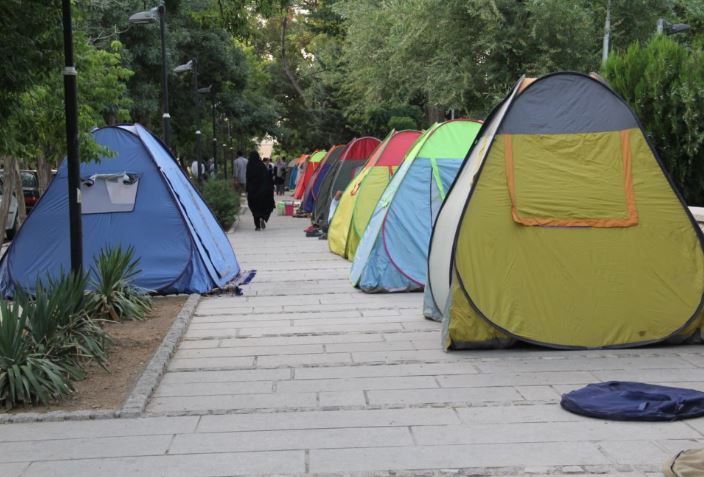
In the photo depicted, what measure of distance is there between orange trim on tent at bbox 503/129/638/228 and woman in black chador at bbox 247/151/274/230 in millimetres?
13846

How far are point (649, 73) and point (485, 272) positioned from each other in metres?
5.53

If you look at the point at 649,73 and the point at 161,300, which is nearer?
the point at 161,300

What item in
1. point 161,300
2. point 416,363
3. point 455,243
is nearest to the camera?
point 416,363

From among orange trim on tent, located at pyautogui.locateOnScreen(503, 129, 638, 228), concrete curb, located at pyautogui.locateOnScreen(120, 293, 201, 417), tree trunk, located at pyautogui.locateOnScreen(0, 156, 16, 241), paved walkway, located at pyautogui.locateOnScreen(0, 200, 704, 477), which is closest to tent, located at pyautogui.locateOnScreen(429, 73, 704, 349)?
orange trim on tent, located at pyautogui.locateOnScreen(503, 129, 638, 228)

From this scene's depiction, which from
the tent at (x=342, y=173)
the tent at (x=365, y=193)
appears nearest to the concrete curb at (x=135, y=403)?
the tent at (x=365, y=193)

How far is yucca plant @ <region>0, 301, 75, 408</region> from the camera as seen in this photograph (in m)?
5.79

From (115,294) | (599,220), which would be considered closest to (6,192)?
(115,294)

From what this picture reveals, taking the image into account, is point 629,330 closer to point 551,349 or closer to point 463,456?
point 551,349

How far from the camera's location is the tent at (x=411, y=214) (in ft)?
35.9

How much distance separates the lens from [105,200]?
10.9m

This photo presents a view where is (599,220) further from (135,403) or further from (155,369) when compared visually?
(135,403)

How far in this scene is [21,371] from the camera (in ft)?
19.3

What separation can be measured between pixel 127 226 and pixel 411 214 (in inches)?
142

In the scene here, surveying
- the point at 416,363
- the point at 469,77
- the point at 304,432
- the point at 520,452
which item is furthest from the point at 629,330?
the point at 469,77
